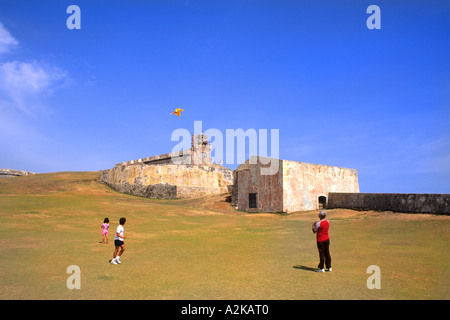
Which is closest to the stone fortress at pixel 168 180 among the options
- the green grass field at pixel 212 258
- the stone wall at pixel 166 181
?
the stone wall at pixel 166 181

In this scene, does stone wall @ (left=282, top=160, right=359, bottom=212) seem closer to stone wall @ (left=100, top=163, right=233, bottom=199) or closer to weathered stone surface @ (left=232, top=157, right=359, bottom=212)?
weathered stone surface @ (left=232, top=157, right=359, bottom=212)

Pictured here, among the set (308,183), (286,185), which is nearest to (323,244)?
(286,185)

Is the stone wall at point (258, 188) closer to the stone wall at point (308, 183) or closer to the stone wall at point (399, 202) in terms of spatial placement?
the stone wall at point (308, 183)

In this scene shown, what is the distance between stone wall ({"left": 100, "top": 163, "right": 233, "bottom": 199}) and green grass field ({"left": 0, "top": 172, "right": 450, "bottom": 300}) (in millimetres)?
17883

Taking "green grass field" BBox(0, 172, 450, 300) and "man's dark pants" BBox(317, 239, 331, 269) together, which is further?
"man's dark pants" BBox(317, 239, 331, 269)

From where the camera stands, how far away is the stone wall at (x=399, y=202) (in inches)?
710

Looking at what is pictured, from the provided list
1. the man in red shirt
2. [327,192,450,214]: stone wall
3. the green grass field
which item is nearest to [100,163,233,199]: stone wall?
[327,192,450,214]: stone wall

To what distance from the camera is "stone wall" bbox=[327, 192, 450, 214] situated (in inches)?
710

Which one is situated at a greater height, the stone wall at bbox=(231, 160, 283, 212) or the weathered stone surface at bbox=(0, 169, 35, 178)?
the weathered stone surface at bbox=(0, 169, 35, 178)

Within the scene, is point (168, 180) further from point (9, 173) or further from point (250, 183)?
point (9, 173)

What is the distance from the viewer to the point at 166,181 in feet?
122

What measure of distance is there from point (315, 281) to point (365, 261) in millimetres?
2792

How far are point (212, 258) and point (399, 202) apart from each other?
1585 centimetres
